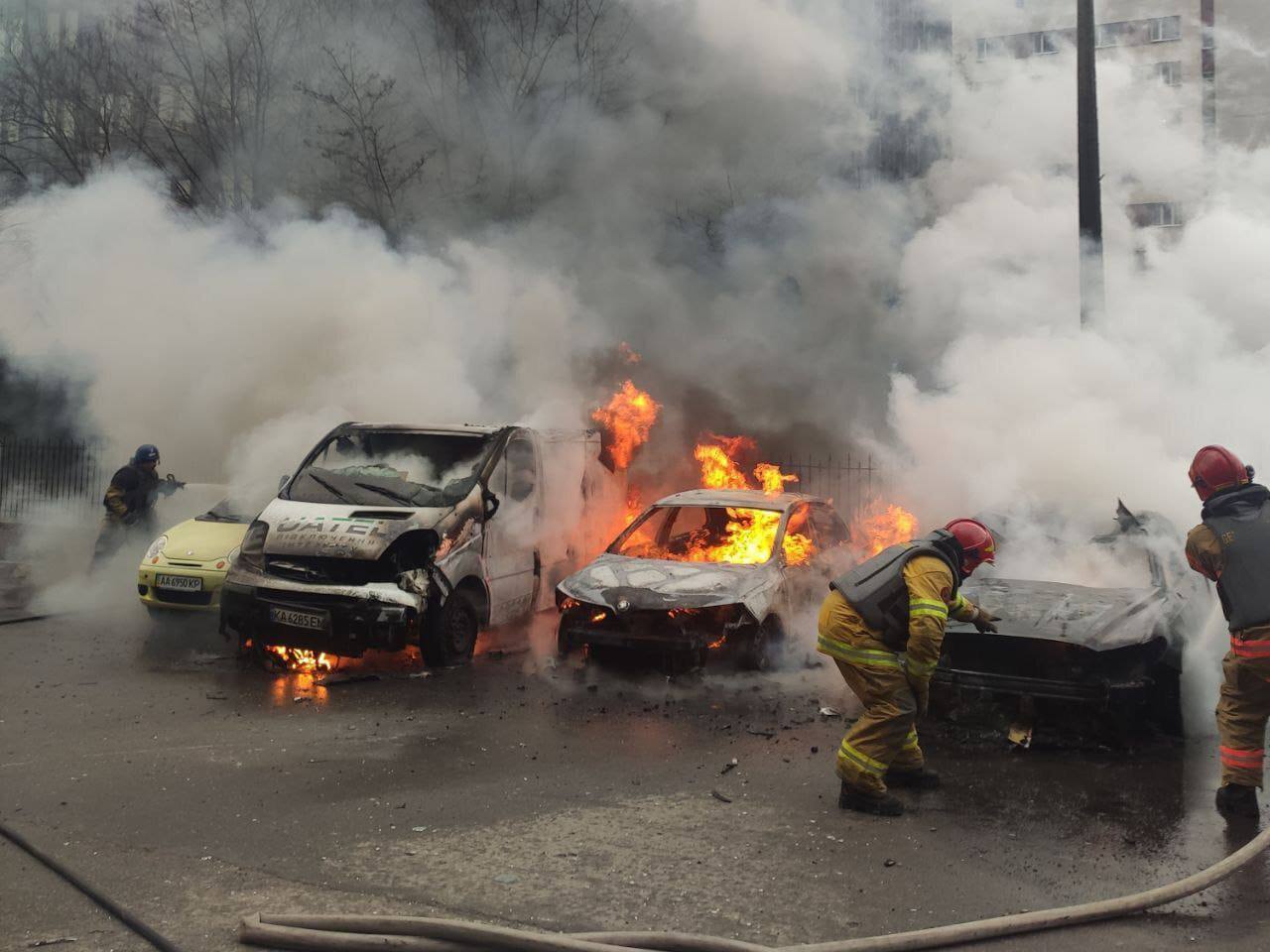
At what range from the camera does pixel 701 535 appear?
8945 mm

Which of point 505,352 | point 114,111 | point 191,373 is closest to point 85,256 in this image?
point 191,373

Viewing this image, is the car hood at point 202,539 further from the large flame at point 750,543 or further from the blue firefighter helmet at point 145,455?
the large flame at point 750,543

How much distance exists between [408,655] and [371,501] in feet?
3.98

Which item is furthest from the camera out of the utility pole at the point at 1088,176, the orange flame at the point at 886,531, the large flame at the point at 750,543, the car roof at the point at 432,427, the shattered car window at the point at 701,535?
the orange flame at the point at 886,531

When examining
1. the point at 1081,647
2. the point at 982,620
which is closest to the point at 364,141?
the point at 982,620

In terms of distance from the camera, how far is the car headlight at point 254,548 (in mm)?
7914

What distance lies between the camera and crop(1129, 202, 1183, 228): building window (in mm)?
11273

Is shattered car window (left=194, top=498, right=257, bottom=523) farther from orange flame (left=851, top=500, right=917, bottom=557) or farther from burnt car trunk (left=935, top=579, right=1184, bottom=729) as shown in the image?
burnt car trunk (left=935, top=579, right=1184, bottom=729)

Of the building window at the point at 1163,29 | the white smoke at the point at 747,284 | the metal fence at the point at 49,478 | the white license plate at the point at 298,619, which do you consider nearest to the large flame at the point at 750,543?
the white smoke at the point at 747,284

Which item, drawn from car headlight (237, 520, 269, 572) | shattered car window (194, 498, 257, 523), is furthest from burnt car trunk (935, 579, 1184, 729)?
shattered car window (194, 498, 257, 523)

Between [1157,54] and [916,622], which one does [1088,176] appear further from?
[916,622]

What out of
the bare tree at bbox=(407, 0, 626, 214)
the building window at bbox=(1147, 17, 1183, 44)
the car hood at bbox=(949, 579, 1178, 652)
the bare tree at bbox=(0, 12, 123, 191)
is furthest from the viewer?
the bare tree at bbox=(0, 12, 123, 191)

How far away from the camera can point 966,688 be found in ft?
19.6

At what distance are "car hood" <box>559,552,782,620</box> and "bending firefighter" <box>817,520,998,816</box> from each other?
7.05 feet
